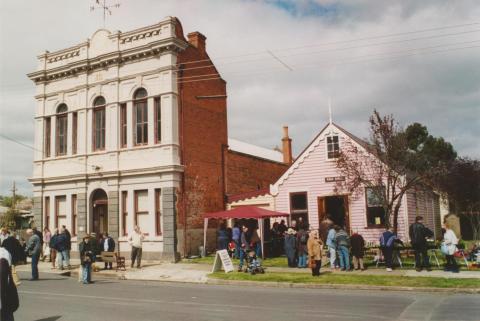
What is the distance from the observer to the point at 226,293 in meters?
14.1

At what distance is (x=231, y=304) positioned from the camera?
11.8 metres

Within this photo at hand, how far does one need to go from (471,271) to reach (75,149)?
21839mm

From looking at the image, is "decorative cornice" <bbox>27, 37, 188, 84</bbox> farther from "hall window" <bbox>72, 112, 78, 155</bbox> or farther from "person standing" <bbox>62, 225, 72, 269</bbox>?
"person standing" <bbox>62, 225, 72, 269</bbox>

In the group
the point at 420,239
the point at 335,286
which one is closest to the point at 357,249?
the point at 420,239

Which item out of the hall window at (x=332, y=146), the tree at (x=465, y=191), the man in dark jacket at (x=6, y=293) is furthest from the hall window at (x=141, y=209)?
the tree at (x=465, y=191)

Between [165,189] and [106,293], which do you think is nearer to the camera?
[106,293]

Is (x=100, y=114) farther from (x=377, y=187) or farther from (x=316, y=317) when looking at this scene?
(x=316, y=317)

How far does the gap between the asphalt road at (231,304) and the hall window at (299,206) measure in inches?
405

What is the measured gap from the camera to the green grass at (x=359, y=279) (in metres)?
13.9

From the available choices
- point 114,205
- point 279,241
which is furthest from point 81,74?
point 279,241

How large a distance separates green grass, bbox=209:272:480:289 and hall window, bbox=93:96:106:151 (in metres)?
12.8

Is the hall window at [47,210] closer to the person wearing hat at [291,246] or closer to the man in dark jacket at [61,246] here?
the man in dark jacket at [61,246]

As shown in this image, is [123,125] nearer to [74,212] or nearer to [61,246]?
[74,212]

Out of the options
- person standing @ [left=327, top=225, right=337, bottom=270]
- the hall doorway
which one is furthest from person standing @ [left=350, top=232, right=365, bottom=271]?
the hall doorway
